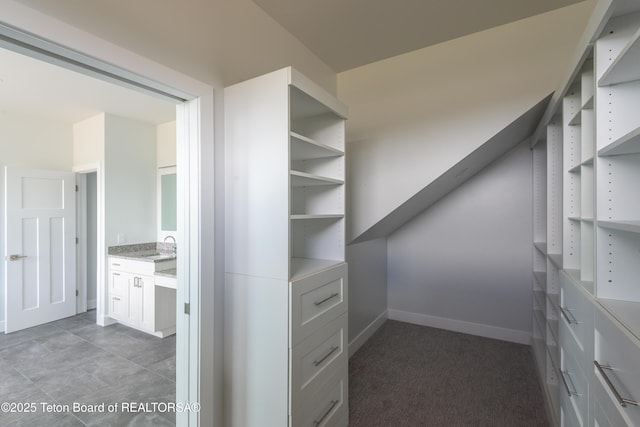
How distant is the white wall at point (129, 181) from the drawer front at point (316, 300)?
10.7 ft

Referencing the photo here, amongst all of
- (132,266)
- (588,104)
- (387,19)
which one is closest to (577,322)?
(588,104)

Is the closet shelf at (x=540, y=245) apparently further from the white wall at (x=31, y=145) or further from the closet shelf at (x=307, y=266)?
the white wall at (x=31, y=145)

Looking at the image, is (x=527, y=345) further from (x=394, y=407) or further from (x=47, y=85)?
(x=47, y=85)

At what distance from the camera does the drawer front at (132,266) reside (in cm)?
321

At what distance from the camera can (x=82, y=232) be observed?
4027 mm

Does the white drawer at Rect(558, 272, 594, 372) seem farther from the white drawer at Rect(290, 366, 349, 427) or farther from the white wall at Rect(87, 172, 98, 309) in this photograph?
the white wall at Rect(87, 172, 98, 309)

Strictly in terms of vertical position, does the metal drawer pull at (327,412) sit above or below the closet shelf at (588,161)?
below

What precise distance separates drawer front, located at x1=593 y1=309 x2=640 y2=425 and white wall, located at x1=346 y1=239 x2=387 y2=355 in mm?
1844

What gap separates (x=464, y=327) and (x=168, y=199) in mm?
4037

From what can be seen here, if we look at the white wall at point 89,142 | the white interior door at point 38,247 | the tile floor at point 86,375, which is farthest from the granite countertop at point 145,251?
the white wall at point 89,142

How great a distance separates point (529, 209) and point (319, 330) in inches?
107

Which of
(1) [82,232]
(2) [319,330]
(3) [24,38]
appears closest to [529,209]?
(2) [319,330]

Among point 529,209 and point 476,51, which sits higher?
point 476,51

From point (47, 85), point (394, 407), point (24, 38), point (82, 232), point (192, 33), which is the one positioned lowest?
point (394, 407)
